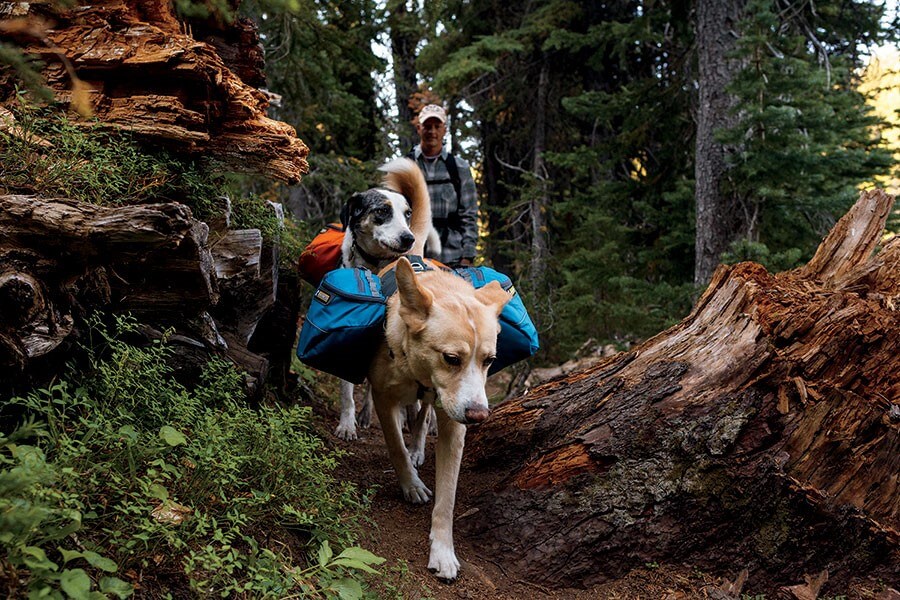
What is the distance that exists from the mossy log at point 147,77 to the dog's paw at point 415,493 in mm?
2219

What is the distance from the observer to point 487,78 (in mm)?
13766

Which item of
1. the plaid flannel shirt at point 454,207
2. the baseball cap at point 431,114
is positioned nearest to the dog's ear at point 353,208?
the plaid flannel shirt at point 454,207

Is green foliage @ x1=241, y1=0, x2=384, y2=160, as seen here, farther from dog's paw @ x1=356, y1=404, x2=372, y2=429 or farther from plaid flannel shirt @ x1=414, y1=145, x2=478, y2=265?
dog's paw @ x1=356, y1=404, x2=372, y2=429

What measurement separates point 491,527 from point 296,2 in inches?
117

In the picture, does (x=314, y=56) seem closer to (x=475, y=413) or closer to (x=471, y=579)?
(x=475, y=413)

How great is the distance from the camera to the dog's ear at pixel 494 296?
385 centimetres

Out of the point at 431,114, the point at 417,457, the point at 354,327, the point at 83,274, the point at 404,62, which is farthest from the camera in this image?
the point at 404,62

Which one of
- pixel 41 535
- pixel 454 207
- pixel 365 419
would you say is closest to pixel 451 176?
pixel 454 207

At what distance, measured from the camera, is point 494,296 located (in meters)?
3.94

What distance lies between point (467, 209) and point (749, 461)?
13.4 ft

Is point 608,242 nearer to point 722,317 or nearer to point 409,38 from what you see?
point 722,317

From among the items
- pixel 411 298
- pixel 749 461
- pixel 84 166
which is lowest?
pixel 749 461

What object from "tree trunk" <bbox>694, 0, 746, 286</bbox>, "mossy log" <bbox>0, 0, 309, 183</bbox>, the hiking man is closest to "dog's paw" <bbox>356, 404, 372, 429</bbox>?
the hiking man

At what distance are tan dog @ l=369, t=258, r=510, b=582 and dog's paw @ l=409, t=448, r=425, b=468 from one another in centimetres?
110
